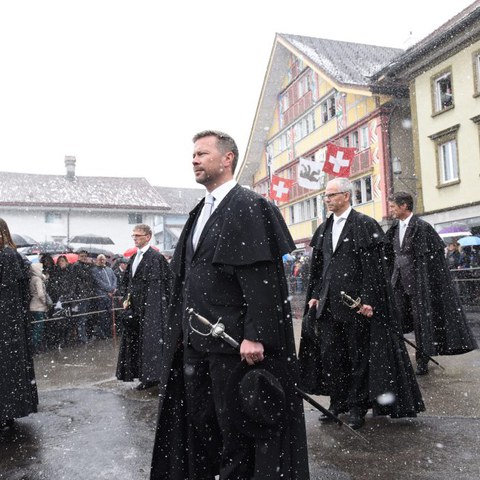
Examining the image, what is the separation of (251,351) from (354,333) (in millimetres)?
2044

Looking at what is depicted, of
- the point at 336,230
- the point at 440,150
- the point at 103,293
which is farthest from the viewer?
the point at 440,150

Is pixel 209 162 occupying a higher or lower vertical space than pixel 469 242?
lower

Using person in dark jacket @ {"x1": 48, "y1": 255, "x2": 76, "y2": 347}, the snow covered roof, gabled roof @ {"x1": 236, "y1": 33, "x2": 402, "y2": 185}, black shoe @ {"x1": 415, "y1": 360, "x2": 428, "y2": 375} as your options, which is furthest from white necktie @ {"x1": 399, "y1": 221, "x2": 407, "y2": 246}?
the snow covered roof

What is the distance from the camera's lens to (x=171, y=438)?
9.62 feet

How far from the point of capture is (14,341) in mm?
4797

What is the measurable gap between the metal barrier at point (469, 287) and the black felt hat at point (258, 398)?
11.9 m

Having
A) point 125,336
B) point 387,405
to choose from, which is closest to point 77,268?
point 125,336

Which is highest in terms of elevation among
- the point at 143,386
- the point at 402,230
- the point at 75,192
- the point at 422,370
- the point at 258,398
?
the point at 75,192

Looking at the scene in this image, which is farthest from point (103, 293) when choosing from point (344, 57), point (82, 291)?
point (344, 57)

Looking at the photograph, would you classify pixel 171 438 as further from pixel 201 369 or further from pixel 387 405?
pixel 387 405

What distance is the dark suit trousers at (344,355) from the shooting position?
4.46m

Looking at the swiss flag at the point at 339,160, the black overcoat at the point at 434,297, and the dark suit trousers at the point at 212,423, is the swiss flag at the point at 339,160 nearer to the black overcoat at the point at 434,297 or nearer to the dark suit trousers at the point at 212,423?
the black overcoat at the point at 434,297

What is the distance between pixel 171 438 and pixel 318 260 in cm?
236

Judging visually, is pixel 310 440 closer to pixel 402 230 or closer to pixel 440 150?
pixel 402 230
